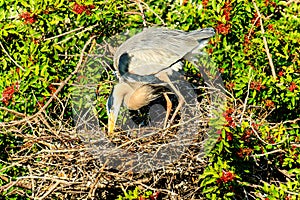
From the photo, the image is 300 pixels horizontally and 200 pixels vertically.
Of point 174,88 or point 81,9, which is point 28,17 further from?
point 174,88

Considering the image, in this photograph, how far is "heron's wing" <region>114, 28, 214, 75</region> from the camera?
4059 millimetres

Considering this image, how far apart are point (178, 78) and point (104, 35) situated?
452 millimetres

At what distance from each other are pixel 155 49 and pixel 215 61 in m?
0.35

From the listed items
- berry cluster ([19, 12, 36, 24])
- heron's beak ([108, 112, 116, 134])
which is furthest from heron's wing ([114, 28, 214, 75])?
berry cluster ([19, 12, 36, 24])

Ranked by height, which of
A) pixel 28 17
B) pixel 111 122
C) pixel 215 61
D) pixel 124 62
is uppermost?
pixel 28 17

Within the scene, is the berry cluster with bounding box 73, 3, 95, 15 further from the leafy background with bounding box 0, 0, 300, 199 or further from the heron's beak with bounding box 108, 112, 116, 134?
the heron's beak with bounding box 108, 112, 116, 134

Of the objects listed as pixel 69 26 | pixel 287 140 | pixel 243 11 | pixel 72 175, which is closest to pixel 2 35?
pixel 69 26

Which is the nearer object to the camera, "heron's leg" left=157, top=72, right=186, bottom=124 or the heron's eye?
the heron's eye

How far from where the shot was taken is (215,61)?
4.26m

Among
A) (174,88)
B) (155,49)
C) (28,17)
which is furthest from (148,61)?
(28,17)

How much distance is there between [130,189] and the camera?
3982 millimetres

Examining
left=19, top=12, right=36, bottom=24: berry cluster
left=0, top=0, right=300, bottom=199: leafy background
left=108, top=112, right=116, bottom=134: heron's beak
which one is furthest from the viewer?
left=19, top=12, right=36, bottom=24: berry cluster

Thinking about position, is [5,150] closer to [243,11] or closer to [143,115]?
[143,115]

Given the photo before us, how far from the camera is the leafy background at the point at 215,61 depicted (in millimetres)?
3879
